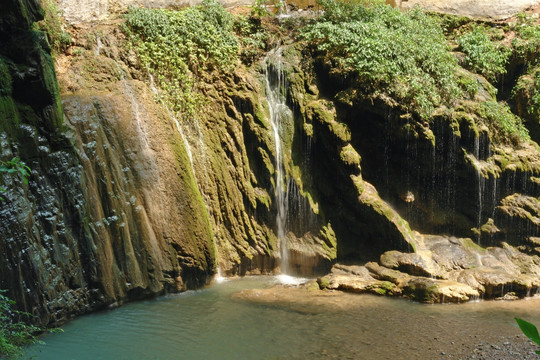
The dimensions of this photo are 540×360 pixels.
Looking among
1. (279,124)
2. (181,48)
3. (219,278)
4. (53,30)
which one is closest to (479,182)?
(279,124)

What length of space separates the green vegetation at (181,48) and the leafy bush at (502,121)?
7110 mm

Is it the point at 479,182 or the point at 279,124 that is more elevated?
the point at 279,124

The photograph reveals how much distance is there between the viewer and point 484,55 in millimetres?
15656

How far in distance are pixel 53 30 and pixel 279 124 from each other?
593cm

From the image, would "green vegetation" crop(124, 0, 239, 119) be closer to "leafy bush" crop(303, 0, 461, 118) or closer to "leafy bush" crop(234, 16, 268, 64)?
"leafy bush" crop(234, 16, 268, 64)

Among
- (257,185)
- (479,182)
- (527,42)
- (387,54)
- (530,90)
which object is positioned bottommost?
(479,182)

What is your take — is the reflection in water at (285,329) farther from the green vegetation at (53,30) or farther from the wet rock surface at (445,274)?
the green vegetation at (53,30)

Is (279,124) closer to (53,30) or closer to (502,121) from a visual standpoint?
(53,30)

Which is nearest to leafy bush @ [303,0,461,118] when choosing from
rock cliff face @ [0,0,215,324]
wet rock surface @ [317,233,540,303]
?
wet rock surface @ [317,233,540,303]

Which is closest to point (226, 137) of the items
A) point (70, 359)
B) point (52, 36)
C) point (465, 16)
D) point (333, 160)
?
point (333, 160)

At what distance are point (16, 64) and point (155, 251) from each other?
4.32 metres

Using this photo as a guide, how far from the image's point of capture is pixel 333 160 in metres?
12.9

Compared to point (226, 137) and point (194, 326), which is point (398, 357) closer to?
point (194, 326)

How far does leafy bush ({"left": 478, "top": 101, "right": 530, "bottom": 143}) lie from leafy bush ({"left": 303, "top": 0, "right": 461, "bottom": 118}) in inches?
38.7
